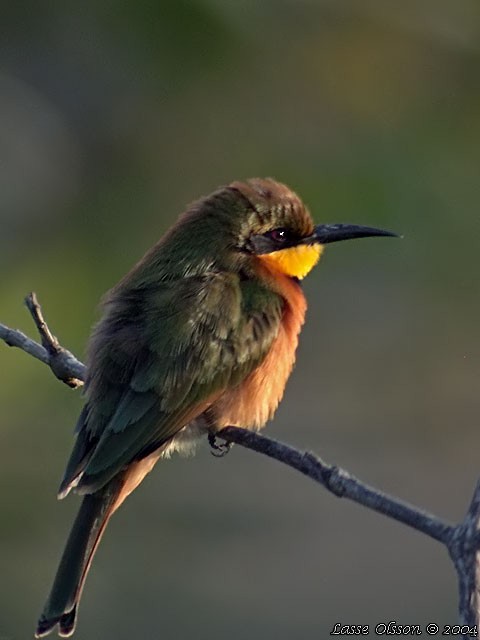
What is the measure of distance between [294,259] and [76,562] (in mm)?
774

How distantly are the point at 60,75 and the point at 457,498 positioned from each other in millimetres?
2109

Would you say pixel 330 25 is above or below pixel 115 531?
above

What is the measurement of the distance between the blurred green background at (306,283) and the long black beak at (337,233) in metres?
1.50

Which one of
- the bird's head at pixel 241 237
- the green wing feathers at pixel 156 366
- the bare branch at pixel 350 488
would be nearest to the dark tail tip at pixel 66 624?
the green wing feathers at pixel 156 366

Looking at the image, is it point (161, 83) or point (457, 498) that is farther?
point (161, 83)

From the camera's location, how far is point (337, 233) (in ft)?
9.35

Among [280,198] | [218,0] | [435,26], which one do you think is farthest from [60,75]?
[280,198]

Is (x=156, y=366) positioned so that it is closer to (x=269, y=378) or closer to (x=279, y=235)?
(x=269, y=378)

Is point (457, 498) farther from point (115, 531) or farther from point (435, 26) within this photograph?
point (435, 26)

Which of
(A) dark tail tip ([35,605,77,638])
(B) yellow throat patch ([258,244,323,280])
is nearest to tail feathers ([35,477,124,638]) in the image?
(A) dark tail tip ([35,605,77,638])

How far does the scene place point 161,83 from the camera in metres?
5.21

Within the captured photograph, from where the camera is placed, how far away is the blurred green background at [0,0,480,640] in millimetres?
4387

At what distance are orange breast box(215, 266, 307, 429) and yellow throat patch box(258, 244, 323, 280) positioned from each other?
0.02 m

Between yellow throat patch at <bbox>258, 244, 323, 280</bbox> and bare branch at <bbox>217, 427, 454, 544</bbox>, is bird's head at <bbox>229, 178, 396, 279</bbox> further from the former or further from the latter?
bare branch at <bbox>217, 427, 454, 544</bbox>
